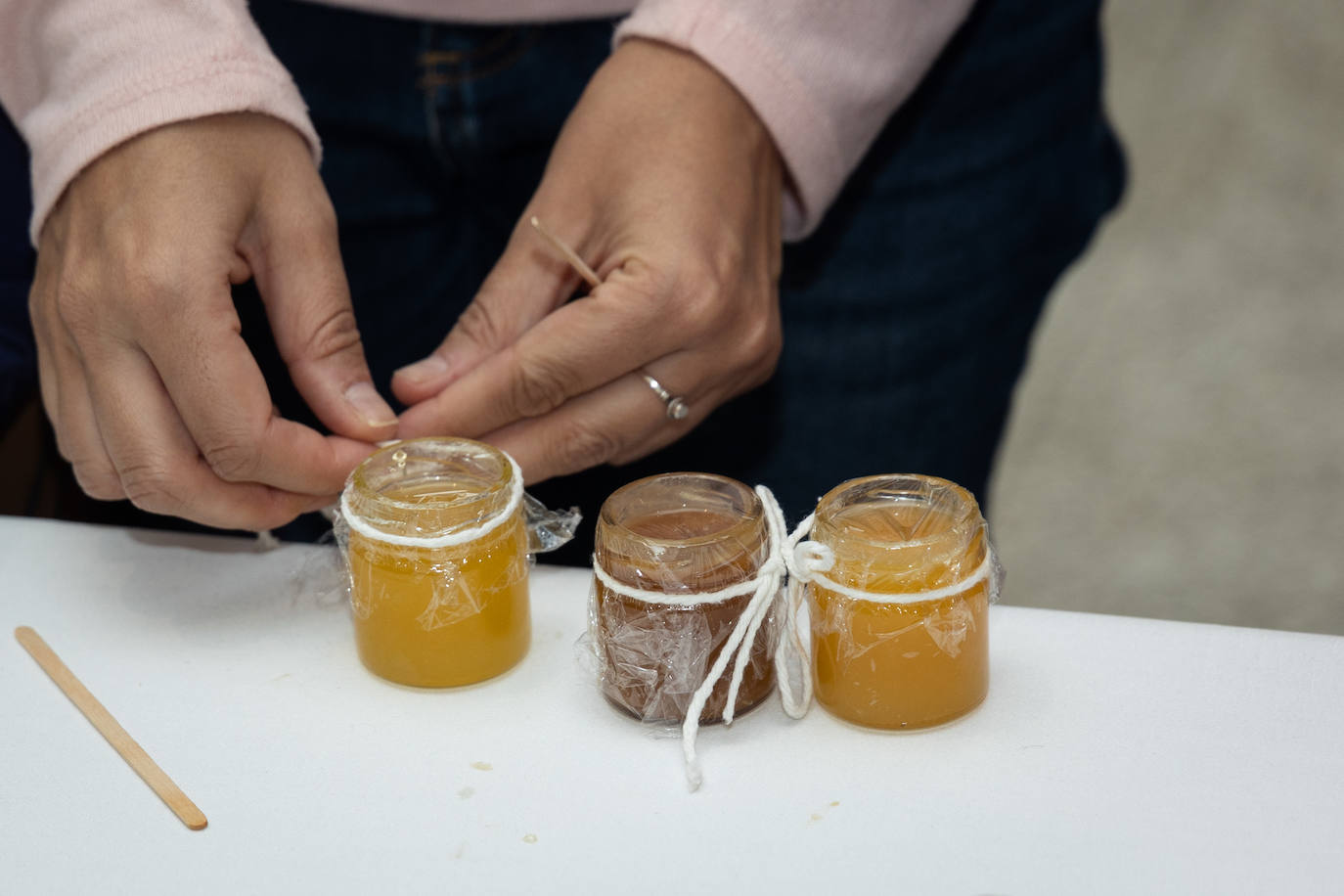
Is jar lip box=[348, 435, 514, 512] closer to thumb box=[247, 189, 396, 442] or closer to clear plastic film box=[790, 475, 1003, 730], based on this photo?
thumb box=[247, 189, 396, 442]

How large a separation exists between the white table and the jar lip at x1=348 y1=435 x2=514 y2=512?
109mm

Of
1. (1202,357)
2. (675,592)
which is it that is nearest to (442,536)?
(675,592)

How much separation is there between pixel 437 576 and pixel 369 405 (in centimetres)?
18

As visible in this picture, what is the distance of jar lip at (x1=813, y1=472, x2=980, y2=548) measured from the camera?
2.18 ft

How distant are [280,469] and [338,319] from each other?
11 cm

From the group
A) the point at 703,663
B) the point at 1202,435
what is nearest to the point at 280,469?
the point at 703,663

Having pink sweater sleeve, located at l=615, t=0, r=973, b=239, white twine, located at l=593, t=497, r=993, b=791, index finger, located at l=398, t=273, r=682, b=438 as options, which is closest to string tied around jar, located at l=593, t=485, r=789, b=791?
white twine, located at l=593, t=497, r=993, b=791

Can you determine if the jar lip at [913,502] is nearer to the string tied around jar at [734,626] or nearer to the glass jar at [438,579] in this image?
the string tied around jar at [734,626]

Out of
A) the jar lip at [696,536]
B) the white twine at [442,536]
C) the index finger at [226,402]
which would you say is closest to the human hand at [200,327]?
the index finger at [226,402]

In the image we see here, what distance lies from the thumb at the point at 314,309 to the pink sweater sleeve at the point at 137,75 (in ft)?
0.23

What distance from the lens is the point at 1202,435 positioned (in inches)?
87.9

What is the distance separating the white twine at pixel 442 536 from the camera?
0.71 meters

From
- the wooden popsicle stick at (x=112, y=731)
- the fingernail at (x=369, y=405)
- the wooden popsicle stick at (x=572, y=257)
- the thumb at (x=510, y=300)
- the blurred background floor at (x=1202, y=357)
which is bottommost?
the blurred background floor at (x=1202, y=357)

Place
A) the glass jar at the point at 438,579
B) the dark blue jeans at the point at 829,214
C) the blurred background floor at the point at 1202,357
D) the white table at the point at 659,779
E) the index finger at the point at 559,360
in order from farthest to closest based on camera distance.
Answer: the blurred background floor at the point at 1202,357, the dark blue jeans at the point at 829,214, the index finger at the point at 559,360, the glass jar at the point at 438,579, the white table at the point at 659,779
